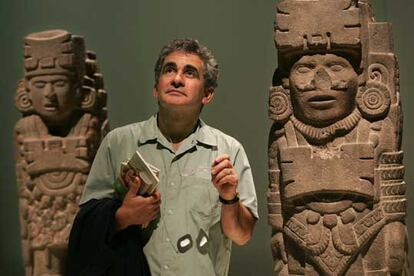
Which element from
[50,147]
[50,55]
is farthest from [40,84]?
[50,147]

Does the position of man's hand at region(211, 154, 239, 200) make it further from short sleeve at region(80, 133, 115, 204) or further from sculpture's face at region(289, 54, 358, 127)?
sculpture's face at region(289, 54, 358, 127)

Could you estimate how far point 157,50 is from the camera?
20.9ft

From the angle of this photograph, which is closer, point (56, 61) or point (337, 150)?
point (337, 150)

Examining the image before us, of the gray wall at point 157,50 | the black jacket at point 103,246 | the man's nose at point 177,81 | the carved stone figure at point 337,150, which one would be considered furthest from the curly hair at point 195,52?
the gray wall at point 157,50

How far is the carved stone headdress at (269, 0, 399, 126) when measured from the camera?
406 cm

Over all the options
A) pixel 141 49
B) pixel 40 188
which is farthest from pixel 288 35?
pixel 141 49

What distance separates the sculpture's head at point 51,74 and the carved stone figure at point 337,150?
5.82 ft

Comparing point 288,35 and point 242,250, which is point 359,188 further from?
point 242,250

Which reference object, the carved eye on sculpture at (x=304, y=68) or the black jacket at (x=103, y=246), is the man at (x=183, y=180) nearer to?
the black jacket at (x=103, y=246)

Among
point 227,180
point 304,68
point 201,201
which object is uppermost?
point 304,68

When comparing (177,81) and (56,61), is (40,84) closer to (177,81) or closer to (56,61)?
(56,61)

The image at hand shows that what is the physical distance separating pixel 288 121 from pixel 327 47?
47 centimetres

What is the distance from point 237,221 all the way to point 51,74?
8.94 feet

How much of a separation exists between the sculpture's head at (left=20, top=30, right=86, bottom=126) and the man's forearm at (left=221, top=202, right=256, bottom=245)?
2.64 meters
